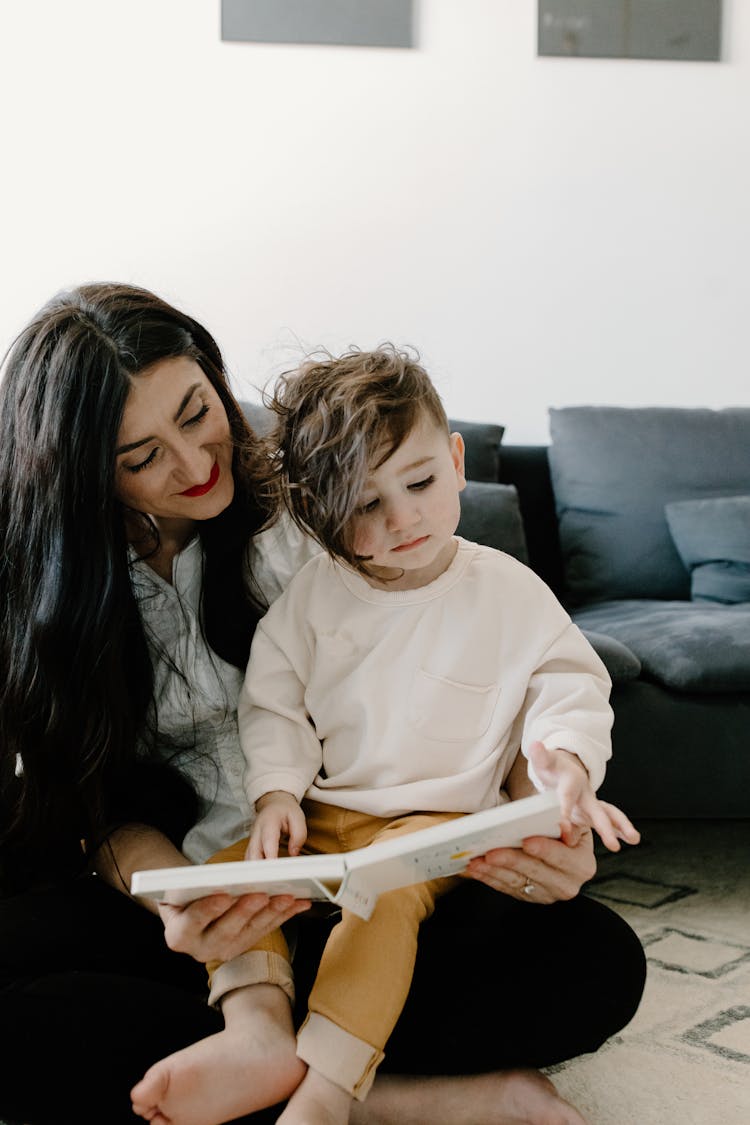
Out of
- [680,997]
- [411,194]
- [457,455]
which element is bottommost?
[680,997]

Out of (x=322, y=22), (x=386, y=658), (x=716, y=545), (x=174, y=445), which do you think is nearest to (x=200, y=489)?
(x=174, y=445)

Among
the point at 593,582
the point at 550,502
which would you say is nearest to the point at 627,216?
the point at 550,502

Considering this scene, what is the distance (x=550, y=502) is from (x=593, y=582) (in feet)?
0.80

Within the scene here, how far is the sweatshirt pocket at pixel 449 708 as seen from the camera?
1200 mm

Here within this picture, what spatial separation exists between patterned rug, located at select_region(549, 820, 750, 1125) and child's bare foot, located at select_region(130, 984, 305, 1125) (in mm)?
411

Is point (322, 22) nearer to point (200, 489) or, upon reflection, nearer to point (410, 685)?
point (200, 489)

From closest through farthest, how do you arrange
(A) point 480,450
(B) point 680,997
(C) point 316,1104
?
(C) point 316,1104 < (B) point 680,997 < (A) point 480,450

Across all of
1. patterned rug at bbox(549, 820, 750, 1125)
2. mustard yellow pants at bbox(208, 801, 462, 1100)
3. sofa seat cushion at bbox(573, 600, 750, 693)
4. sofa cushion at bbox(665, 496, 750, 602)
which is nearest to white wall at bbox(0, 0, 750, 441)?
sofa cushion at bbox(665, 496, 750, 602)

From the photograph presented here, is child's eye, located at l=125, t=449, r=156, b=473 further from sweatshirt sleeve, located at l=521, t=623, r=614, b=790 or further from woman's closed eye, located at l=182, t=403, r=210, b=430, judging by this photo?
sweatshirt sleeve, located at l=521, t=623, r=614, b=790

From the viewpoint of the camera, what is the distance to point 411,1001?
1104mm

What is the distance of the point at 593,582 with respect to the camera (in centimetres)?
247

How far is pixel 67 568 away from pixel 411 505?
1.22 ft

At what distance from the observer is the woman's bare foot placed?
3.57 ft

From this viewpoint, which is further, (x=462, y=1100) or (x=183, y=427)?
(x=183, y=427)
